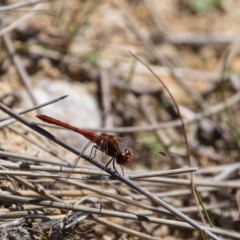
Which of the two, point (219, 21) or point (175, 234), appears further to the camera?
point (219, 21)

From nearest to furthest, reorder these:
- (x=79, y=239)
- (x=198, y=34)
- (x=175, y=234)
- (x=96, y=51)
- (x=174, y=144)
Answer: (x=79, y=239) → (x=175, y=234) → (x=174, y=144) → (x=96, y=51) → (x=198, y=34)

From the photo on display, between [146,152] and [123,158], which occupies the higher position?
[146,152]

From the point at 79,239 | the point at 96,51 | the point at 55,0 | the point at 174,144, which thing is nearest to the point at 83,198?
the point at 79,239

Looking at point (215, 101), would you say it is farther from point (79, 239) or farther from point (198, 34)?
point (79, 239)

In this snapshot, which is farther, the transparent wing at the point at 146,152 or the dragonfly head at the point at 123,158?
the transparent wing at the point at 146,152

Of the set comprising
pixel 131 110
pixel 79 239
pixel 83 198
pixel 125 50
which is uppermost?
pixel 125 50

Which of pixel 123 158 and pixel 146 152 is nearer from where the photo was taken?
pixel 123 158

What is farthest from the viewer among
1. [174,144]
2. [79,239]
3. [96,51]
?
[96,51]

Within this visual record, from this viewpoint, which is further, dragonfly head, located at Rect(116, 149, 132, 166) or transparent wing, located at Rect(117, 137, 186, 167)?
transparent wing, located at Rect(117, 137, 186, 167)

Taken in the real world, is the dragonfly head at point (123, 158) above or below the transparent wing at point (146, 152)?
below

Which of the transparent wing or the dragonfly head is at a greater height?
the transparent wing

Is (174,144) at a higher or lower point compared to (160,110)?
lower
